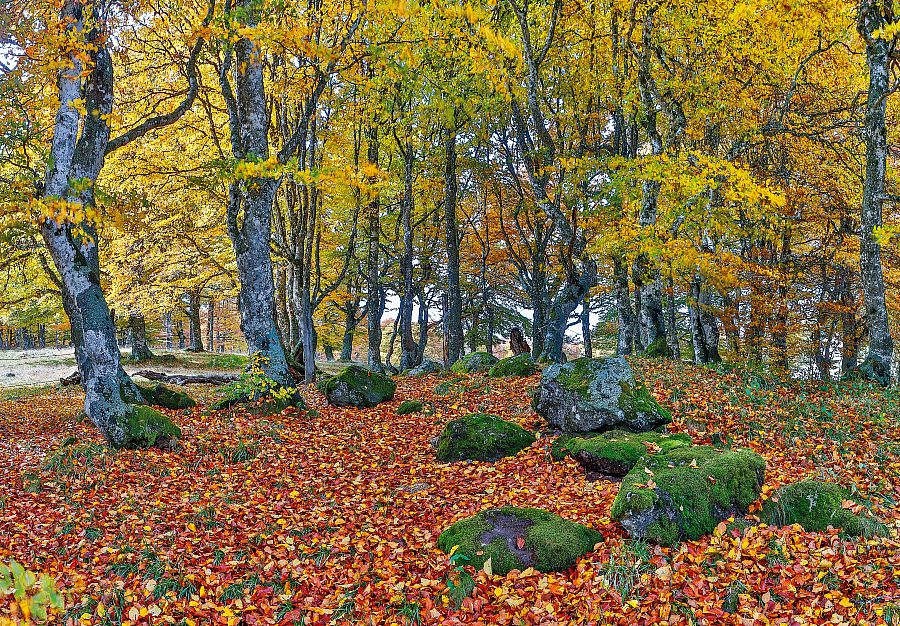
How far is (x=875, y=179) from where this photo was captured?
12.3 metres

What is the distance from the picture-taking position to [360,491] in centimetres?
765

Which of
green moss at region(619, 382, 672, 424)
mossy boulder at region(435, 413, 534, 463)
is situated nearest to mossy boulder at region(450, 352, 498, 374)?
mossy boulder at region(435, 413, 534, 463)

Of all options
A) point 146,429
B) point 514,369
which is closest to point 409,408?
point 514,369

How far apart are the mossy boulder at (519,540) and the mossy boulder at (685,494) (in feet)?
1.64

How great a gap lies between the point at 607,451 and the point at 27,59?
10.2 metres

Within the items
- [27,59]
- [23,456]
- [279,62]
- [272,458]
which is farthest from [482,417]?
[279,62]

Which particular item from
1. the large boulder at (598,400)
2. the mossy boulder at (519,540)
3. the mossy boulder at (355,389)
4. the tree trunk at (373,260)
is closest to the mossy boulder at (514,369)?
the mossy boulder at (355,389)

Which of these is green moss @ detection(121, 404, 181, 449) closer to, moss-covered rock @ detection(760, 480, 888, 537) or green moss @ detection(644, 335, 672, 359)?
moss-covered rock @ detection(760, 480, 888, 537)

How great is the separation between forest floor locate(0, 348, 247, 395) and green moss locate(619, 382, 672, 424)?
48.2ft

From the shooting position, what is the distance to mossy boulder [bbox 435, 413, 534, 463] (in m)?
8.77

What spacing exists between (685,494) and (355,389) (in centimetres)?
825

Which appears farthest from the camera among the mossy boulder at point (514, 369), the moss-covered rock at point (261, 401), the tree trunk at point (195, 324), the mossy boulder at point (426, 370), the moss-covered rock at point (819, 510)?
the tree trunk at point (195, 324)

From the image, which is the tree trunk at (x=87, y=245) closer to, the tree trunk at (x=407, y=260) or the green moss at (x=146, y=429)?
the green moss at (x=146, y=429)

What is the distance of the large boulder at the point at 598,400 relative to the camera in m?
8.84
